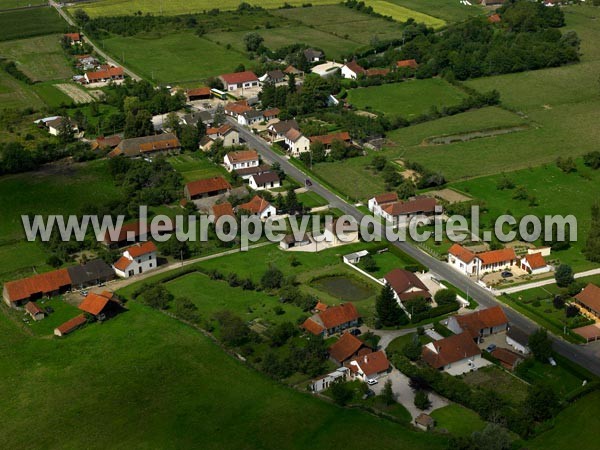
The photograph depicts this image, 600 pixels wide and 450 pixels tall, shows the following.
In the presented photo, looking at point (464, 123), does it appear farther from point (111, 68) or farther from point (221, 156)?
point (111, 68)

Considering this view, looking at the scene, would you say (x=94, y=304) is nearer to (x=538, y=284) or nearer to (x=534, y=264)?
(x=538, y=284)

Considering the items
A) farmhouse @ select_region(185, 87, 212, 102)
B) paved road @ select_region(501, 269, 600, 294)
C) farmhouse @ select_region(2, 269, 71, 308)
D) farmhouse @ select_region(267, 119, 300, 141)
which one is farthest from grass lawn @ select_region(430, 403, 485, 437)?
farmhouse @ select_region(185, 87, 212, 102)

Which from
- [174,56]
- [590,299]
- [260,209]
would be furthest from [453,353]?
[174,56]

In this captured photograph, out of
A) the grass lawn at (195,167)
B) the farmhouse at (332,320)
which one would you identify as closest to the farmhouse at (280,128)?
the grass lawn at (195,167)

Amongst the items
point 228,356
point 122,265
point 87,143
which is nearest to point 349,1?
point 87,143

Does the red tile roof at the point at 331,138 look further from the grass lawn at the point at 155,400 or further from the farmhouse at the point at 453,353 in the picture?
the farmhouse at the point at 453,353

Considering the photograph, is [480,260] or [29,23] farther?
[29,23]
